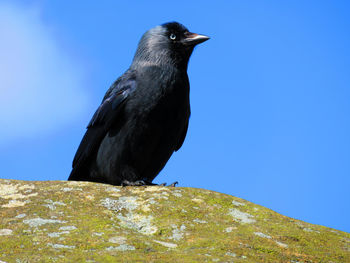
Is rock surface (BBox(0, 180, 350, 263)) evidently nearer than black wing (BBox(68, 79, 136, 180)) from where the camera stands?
Yes

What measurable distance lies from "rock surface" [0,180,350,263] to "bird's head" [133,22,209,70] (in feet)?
10.5

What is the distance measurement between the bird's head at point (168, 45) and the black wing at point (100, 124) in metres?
0.60

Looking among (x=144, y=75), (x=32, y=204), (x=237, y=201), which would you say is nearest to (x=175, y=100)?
(x=144, y=75)

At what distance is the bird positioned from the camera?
6898 millimetres

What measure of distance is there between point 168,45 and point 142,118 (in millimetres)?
1552

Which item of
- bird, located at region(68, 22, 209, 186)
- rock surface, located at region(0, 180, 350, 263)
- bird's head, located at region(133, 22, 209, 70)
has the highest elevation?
bird's head, located at region(133, 22, 209, 70)

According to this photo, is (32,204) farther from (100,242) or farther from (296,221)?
(296,221)

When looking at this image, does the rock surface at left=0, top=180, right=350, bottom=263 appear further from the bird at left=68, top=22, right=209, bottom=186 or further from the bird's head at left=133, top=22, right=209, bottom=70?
the bird's head at left=133, top=22, right=209, bottom=70

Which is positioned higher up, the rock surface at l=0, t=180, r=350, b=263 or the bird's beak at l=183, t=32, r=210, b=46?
the bird's beak at l=183, t=32, r=210, b=46

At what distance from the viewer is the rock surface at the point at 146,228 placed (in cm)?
337

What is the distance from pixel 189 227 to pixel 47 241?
116 centimetres

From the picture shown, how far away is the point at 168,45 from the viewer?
25.5ft

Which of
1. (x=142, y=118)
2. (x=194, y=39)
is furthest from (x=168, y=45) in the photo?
(x=142, y=118)

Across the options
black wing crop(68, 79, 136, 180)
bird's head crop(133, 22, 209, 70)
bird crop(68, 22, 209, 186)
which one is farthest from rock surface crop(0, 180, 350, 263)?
bird's head crop(133, 22, 209, 70)
